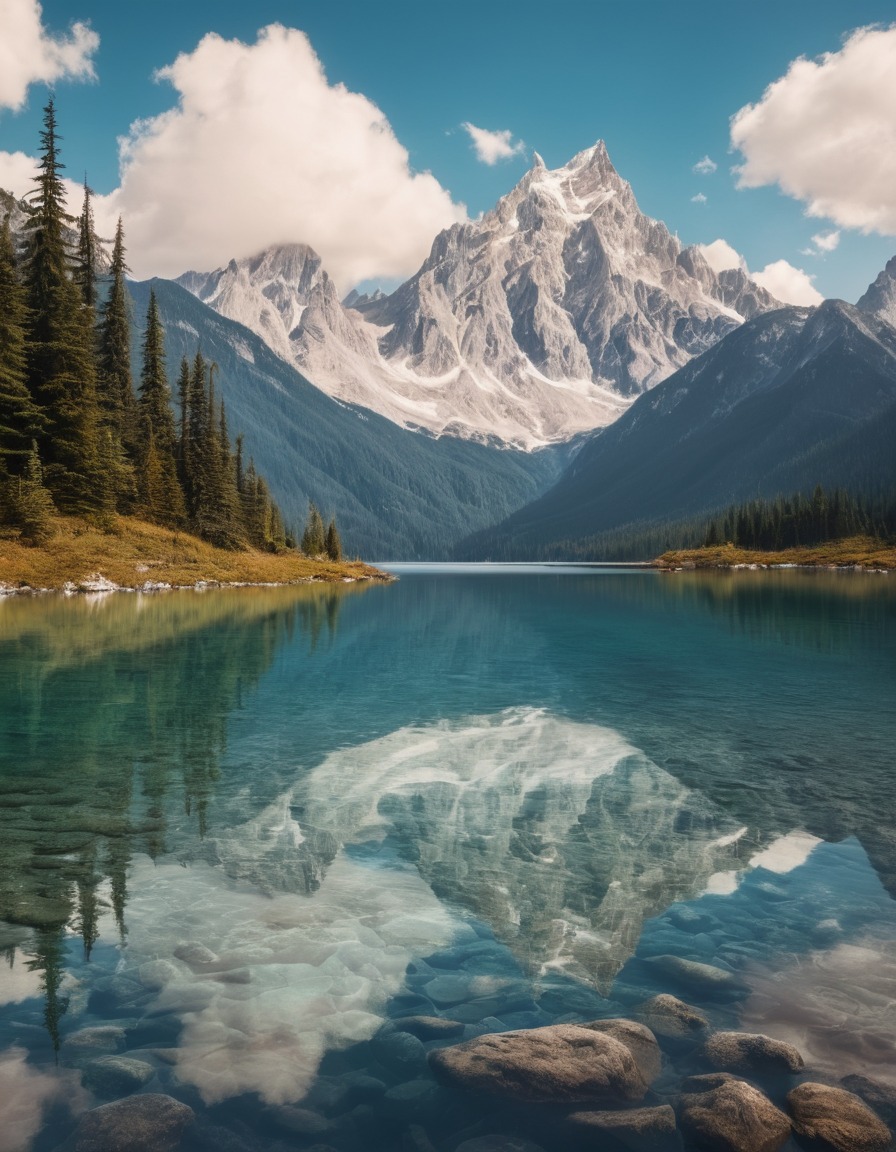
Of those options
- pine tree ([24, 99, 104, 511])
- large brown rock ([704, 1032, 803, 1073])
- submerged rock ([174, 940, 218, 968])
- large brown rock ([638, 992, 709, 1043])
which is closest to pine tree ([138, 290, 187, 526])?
pine tree ([24, 99, 104, 511])

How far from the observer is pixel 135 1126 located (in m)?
6.18

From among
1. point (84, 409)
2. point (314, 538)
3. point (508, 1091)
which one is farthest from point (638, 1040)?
point (314, 538)

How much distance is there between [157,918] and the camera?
32.7 ft

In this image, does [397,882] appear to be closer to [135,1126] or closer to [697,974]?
[697,974]

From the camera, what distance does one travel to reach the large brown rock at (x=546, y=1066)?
669 centimetres

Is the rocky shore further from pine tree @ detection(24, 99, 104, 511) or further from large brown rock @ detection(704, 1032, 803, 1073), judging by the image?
pine tree @ detection(24, 99, 104, 511)

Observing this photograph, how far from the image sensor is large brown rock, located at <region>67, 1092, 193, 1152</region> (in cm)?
597

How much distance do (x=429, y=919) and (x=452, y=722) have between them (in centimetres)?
1259

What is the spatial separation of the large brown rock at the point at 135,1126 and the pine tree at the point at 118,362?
89772 millimetres

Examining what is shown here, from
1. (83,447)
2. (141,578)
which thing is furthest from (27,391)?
(141,578)

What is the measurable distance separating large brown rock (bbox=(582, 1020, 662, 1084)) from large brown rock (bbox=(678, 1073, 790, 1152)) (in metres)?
0.43

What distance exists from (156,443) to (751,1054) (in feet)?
328

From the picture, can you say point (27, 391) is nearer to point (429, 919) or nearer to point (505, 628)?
point (505, 628)

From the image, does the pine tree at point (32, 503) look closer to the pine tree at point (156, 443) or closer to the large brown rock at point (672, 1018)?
the pine tree at point (156, 443)
